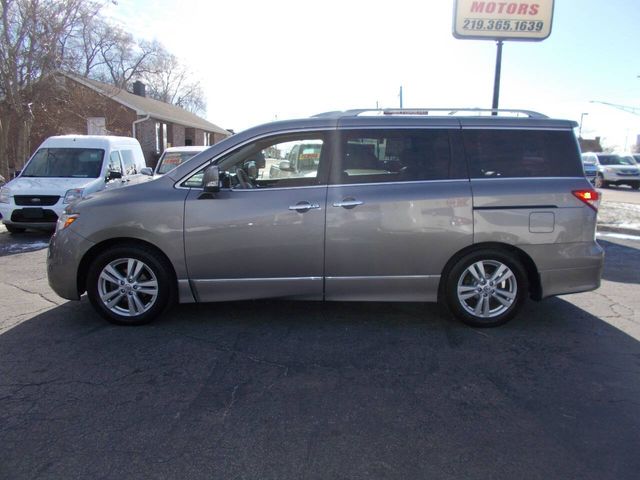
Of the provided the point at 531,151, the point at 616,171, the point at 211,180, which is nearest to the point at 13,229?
the point at 211,180

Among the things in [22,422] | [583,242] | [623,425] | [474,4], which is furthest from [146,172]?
[474,4]

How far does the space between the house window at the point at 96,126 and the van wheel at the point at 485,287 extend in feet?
74.6

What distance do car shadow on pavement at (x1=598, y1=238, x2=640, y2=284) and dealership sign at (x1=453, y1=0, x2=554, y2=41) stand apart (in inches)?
219

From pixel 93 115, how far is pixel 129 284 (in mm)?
23576

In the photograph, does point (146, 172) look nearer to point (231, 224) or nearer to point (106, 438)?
point (231, 224)

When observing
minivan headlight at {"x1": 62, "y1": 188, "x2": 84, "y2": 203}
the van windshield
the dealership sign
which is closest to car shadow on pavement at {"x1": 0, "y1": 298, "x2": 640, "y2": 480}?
minivan headlight at {"x1": 62, "y1": 188, "x2": 84, "y2": 203}

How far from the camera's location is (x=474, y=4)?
11820 millimetres

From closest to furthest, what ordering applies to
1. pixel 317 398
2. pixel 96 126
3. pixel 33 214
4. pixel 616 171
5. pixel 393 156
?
pixel 317 398 < pixel 393 156 < pixel 33 214 < pixel 96 126 < pixel 616 171

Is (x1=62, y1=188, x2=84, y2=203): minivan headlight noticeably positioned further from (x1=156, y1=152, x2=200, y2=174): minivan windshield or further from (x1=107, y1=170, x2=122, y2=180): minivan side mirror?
(x1=156, y1=152, x2=200, y2=174): minivan windshield

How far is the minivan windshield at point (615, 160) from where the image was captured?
25.1 meters

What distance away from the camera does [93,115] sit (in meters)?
24.7

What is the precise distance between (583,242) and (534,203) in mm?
607

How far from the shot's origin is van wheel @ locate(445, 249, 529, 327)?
4.42 meters

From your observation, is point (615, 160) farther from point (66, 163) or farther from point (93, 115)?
point (93, 115)
